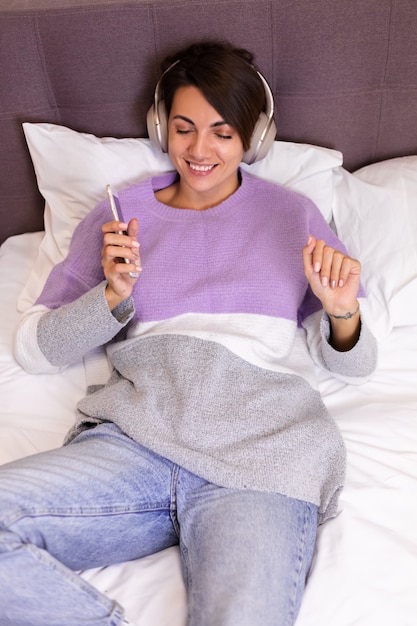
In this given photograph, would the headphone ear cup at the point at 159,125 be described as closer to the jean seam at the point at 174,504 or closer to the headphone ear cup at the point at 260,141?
the headphone ear cup at the point at 260,141

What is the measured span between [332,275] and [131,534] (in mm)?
567

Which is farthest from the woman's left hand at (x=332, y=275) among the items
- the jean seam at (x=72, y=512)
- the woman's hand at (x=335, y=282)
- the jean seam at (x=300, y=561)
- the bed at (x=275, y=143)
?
the jean seam at (x=72, y=512)

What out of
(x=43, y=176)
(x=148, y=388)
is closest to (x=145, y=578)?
(x=148, y=388)

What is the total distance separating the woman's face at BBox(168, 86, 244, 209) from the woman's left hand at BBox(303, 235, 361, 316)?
0.28m

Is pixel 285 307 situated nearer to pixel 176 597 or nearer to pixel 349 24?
pixel 176 597

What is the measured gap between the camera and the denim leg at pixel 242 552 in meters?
0.96

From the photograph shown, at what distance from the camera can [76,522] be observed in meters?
1.07

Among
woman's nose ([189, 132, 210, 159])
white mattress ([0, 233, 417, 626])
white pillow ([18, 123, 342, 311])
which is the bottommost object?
white mattress ([0, 233, 417, 626])

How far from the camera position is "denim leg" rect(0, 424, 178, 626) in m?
0.96

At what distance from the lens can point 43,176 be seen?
1658mm

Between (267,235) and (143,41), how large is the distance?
57cm

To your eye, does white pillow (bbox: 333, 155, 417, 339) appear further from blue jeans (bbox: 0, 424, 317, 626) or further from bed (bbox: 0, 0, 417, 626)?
blue jeans (bbox: 0, 424, 317, 626)

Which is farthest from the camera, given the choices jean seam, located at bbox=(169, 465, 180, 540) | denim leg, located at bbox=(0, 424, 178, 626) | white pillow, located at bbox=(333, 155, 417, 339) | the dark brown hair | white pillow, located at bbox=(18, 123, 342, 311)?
white pillow, located at bbox=(18, 123, 342, 311)

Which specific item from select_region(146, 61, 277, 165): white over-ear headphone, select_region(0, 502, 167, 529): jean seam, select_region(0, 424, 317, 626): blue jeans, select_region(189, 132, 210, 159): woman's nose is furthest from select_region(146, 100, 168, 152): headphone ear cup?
select_region(0, 502, 167, 529): jean seam
